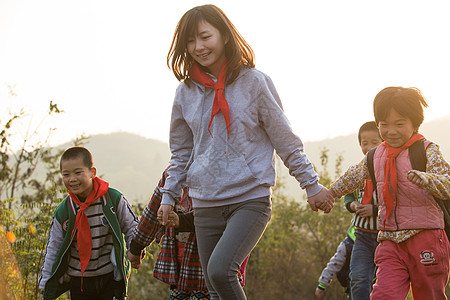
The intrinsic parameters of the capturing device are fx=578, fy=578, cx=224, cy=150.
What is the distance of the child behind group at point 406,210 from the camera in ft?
12.0

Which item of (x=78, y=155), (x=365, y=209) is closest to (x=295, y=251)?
(x=365, y=209)

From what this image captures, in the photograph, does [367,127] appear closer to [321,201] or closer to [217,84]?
[321,201]

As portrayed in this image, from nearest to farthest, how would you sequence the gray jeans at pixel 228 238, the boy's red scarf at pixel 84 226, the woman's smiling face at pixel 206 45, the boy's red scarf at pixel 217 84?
1. the gray jeans at pixel 228 238
2. the boy's red scarf at pixel 217 84
3. the woman's smiling face at pixel 206 45
4. the boy's red scarf at pixel 84 226

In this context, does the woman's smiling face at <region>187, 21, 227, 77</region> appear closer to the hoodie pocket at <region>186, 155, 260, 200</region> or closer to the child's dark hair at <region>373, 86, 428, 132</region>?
the hoodie pocket at <region>186, 155, 260, 200</region>

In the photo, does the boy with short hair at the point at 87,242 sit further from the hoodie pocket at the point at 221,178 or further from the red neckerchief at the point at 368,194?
the red neckerchief at the point at 368,194

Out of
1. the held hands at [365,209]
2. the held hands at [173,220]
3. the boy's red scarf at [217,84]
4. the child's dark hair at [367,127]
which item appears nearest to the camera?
the boy's red scarf at [217,84]

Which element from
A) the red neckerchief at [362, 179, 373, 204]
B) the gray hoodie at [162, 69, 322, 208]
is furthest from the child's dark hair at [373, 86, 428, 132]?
the red neckerchief at [362, 179, 373, 204]

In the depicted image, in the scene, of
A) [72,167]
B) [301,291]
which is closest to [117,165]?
[301,291]

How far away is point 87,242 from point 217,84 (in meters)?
1.90

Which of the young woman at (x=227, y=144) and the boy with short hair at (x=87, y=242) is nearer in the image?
the young woman at (x=227, y=144)

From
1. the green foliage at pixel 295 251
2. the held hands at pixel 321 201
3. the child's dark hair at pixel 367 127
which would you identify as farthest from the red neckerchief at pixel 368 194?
the green foliage at pixel 295 251

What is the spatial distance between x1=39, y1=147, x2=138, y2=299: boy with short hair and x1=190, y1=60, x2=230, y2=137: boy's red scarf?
158 centimetres

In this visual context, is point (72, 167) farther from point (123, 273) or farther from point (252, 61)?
point (252, 61)

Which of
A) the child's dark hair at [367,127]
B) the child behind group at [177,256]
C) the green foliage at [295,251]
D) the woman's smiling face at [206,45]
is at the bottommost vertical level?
the green foliage at [295,251]
